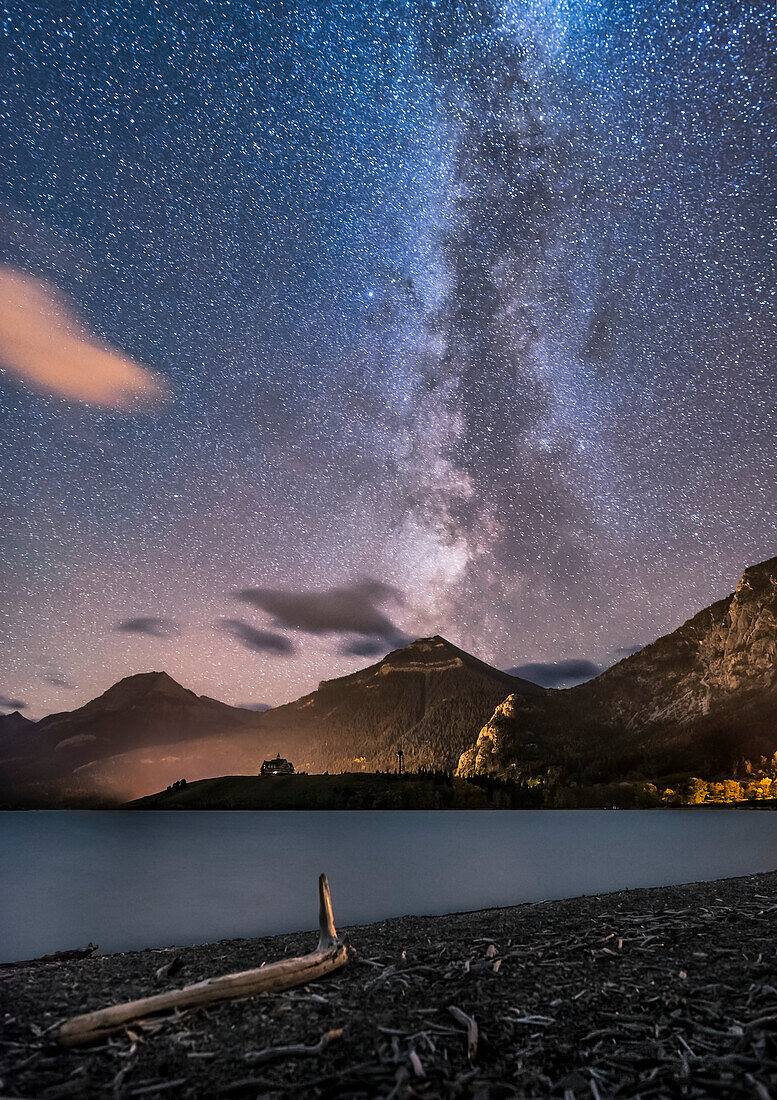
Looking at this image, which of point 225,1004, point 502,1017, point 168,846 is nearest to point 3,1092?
point 225,1004

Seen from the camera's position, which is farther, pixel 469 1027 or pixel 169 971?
pixel 169 971

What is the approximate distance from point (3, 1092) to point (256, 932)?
32.2 m

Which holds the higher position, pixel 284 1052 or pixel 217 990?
pixel 217 990

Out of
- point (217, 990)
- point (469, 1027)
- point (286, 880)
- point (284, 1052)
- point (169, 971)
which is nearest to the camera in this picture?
point (284, 1052)

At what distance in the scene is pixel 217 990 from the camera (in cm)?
1038

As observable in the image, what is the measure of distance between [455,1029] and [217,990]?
408cm

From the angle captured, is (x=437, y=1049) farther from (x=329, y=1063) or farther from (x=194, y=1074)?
(x=194, y=1074)

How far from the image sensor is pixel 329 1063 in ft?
27.0

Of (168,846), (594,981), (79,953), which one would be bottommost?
(168,846)

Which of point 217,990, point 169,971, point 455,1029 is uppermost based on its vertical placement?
point 217,990

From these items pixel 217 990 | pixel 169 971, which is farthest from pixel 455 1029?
pixel 169 971

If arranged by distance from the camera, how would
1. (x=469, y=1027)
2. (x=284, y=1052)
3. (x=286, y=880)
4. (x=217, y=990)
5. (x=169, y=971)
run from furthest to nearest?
(x=286, y=880)
(x=169, y=971)
(x=217, y=990)
(x=469, y=1027)
(x=284, y=1052)

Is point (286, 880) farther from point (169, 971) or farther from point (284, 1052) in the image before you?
point (284, 1052)

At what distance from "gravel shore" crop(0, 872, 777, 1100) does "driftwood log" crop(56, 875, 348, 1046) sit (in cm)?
20
